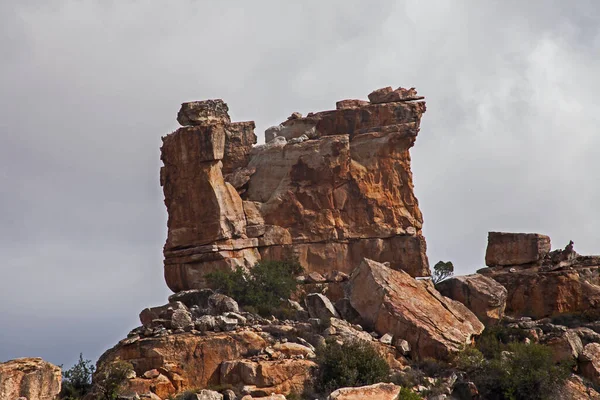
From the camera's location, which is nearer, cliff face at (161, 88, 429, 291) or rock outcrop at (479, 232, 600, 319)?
rock outcrop at (479, 232, 600, 319)

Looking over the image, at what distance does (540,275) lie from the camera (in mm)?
47594

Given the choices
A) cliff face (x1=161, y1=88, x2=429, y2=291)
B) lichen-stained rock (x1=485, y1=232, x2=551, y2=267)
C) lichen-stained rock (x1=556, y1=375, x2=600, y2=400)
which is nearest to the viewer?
lichen-stained rock (x1=556, y1=375, x2=600, y2=400)

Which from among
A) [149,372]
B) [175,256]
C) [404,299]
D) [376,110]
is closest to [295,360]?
[149,372]

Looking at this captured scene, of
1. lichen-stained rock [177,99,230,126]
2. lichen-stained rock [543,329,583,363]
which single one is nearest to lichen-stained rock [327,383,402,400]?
lichen-stained rock [543,329,583,363]

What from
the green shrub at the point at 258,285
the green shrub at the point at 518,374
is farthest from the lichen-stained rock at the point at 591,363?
the green shrub at the point at 258,285

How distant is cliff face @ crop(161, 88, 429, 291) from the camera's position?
47.4m

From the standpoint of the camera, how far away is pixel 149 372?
3284 cm

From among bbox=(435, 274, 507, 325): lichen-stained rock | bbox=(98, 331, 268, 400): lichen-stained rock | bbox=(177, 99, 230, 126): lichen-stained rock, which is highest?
bbox=(177, 99, 230, 126): lichen-stained rock

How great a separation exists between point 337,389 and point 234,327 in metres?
5.37

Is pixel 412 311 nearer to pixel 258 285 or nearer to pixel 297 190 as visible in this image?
pixel 258 285

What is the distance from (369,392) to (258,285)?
42.8 ft

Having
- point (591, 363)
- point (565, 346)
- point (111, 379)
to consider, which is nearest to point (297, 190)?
point (565, 346)

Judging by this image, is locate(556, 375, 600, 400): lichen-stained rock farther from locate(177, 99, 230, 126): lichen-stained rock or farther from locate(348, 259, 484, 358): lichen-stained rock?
locate(177, 99, 230, 126): lichen-stained rock

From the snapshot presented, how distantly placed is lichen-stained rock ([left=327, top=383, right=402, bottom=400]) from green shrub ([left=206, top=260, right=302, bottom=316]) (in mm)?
9565
